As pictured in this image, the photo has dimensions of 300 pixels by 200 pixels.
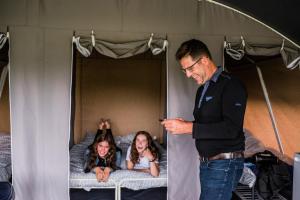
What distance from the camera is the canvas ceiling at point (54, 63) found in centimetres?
290

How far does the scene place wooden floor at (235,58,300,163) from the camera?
3.97m

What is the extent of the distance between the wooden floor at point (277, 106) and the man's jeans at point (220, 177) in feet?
7.94

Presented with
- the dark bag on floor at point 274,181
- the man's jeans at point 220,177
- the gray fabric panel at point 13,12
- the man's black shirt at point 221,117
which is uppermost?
the gray fabric panel at point 13,12

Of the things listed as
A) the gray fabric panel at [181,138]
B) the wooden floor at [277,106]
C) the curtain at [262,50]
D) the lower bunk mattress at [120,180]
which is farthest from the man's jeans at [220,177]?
the wooden floor at [277,106]

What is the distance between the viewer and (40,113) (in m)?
2.95

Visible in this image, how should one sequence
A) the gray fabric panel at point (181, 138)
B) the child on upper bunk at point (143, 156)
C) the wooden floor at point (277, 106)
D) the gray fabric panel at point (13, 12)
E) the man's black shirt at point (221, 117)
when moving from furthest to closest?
the wooden floor at point (277, 106), the child on upper bunk at point (143, 156), the gray fabric panel at point (181, 138), the gray fabric panel at point (13, 12), the man's black shirt at point (221, 117)

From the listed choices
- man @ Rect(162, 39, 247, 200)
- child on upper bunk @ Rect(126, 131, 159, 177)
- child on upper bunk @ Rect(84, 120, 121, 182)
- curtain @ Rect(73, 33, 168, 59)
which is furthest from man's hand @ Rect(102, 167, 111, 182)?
man @ Rect(162, 39, 247, 200)

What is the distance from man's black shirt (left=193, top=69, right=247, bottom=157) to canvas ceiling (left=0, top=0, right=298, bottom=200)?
4.24 ft

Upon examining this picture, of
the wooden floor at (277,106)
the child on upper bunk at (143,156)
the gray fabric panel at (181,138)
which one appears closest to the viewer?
the gray fabric panel at (181,138)

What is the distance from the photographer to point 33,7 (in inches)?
114

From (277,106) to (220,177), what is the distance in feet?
9.66

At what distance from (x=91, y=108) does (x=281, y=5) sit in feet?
10.5

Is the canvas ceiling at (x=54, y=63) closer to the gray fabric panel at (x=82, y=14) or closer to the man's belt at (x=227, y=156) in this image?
the gray fabric panel at (x=82, y=14)

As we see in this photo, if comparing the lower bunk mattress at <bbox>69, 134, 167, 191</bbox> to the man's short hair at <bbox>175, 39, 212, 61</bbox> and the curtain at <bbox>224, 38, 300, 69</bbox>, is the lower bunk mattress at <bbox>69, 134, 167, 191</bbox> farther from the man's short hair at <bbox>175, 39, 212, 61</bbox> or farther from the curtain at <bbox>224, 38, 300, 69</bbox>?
the man's short hair at <bbox>175, 39, 212, 61</bbox>
